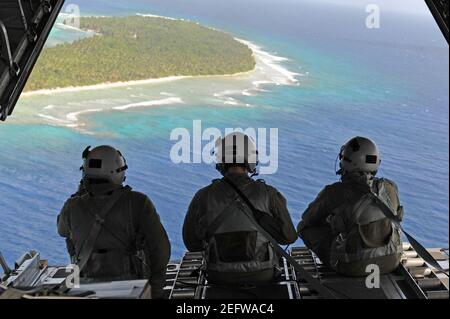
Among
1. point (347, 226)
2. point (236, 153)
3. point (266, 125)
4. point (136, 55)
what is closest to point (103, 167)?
point (236, 153)

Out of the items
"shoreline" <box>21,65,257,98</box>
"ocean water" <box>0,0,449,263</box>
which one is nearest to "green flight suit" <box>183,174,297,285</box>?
"ocean water" <box>0,0,449,263</box>

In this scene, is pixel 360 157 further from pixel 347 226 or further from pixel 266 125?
pixel 266 125

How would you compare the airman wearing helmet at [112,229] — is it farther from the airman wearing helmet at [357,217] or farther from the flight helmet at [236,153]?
the airman wearing helmet at [357,217]

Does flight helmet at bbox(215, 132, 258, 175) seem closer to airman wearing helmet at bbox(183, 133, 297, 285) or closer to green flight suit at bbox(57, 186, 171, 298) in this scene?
airman wearing helmet at bbox(183, 133, 297, 285)

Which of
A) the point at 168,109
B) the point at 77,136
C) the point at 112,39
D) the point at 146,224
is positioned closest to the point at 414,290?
the point at 146,224
